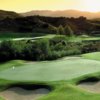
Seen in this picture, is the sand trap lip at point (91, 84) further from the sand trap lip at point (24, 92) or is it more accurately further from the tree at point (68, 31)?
the tree at point (68, 31)

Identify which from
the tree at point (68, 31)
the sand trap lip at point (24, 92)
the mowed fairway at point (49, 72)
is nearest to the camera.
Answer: the sand trap lip at point (24, 92)

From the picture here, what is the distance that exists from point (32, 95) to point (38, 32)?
58334 millimetres

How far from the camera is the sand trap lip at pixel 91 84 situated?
2207cm

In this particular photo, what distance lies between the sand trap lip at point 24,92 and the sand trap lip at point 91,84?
97.4 inches

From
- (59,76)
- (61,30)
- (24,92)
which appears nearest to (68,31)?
(61,30)

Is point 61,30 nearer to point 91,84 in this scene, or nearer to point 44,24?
point 44,24

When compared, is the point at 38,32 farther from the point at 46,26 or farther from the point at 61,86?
the point at 61,86

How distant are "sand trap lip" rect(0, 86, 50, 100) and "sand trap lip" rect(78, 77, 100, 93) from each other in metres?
2.47

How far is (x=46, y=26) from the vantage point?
75.9 meters

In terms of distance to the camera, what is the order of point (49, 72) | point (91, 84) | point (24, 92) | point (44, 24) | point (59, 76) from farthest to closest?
point (44, 24), point (49, 72), point (59, 76), point (91, 84), point (24, 92)

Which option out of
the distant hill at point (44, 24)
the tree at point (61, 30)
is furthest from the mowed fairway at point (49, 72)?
the tree at point (61, 30)

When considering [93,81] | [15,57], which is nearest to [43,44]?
[15,57]

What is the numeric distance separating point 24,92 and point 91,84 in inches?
180

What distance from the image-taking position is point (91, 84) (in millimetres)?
23438
